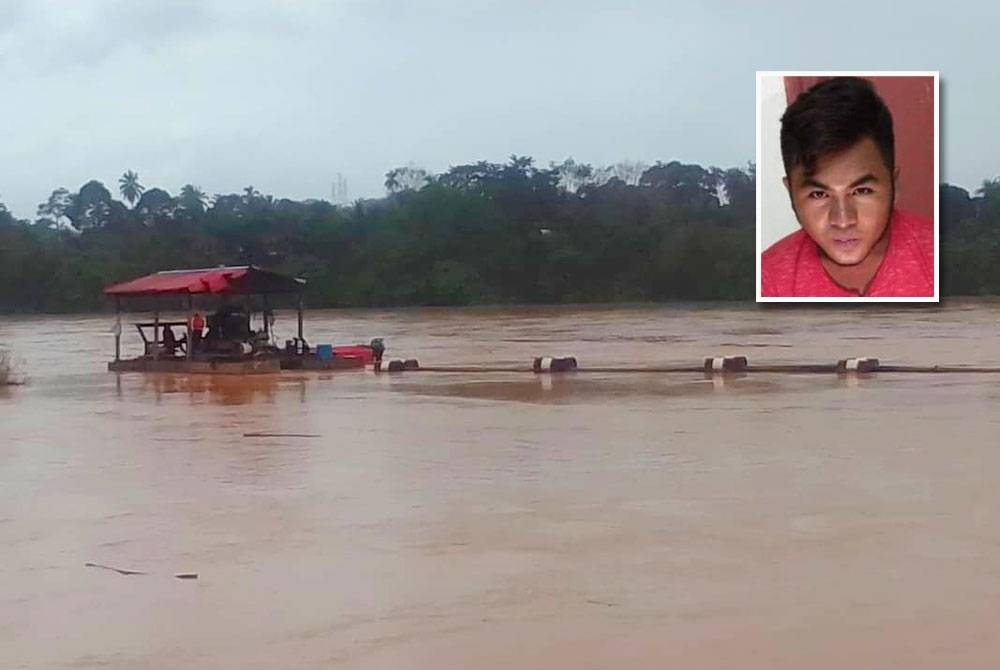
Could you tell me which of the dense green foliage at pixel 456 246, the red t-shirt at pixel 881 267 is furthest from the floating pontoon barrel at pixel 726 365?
the dense green foliage at pixel 456 246

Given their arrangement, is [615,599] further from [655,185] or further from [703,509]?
[655,185]

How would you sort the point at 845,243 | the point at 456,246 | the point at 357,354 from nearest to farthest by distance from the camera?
the point at 845,243, the point at 357,354, the point at 456,246

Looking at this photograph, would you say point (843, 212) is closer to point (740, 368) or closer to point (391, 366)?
point (740, 368)

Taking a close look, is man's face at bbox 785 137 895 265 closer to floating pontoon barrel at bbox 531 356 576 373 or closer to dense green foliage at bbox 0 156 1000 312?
floating pontoon barrel at bbox 531 356 576 373

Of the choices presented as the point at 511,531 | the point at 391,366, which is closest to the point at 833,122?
the point at 391,366

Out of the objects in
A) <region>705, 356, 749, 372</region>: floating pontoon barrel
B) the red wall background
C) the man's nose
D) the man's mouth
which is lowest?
<region>705, 356, 749, 372</region>: floating pontoon barrel

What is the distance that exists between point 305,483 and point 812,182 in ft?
23.1

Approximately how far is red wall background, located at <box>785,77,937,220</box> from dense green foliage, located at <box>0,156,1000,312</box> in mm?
25532

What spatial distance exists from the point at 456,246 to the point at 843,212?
29.8 metres

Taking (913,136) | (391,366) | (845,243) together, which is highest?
(913,136)

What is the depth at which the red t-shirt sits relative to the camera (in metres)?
14.6

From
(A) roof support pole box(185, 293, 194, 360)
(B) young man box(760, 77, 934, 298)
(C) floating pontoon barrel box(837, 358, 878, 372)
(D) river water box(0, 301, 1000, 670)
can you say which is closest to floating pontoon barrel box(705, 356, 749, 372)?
(C) floating pontoon barrel box(837, 358, 878, 372)

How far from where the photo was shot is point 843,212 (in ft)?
46.1

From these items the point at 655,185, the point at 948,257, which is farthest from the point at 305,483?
the point at 655,185
